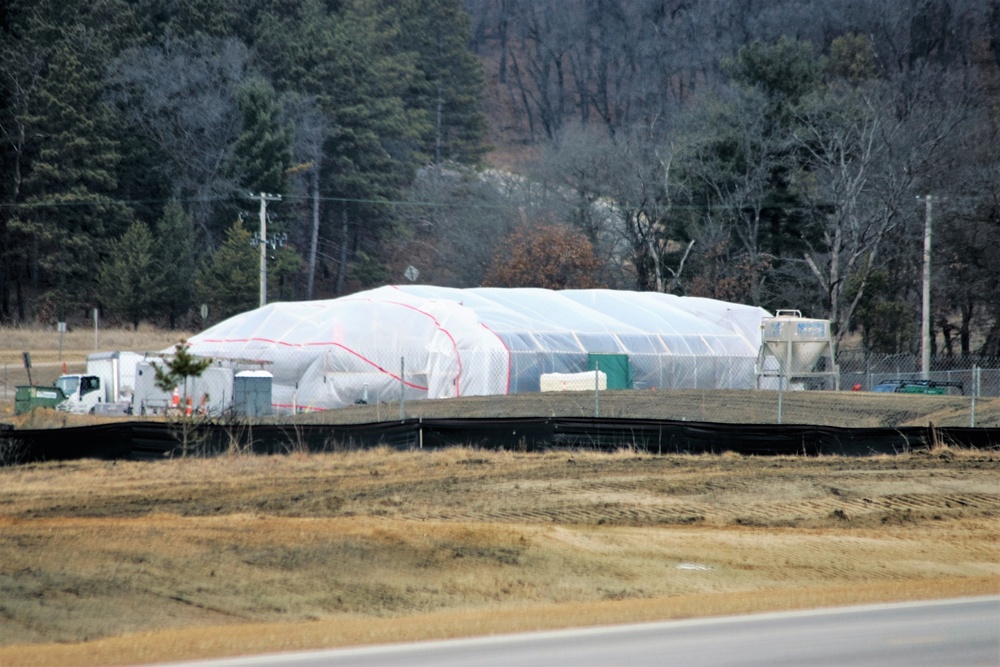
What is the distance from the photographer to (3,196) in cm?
6569

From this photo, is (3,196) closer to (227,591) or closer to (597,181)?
(597,181)

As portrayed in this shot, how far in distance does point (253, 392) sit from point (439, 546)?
20005mm

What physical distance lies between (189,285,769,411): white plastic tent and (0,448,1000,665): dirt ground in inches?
619

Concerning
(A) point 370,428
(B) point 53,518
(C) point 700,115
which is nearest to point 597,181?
(C) point 700,115

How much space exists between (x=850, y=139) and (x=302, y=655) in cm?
5474

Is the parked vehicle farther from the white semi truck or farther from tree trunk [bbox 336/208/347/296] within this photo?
tree trunk [bbox 336/208/347/296]

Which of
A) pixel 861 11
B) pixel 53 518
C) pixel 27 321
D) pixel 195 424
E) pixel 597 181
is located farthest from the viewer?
pixel 861 11

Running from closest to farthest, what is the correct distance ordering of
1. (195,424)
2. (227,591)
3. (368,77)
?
(227,591) < (195,424) < (368,77)

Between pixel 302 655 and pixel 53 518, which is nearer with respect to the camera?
pixel 302 655

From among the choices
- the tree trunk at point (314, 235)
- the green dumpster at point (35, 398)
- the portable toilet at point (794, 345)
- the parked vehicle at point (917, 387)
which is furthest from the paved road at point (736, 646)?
the tree trunk at point (314, 235)

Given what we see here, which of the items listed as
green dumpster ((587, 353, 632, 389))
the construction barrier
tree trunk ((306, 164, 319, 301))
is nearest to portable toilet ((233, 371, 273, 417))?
the construction barrier

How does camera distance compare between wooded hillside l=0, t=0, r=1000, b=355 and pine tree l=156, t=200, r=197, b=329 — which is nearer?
wooded hillside l=0, t=0, r=1000, b=355

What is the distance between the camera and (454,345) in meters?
36.3

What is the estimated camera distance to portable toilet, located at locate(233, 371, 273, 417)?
31234 mm
